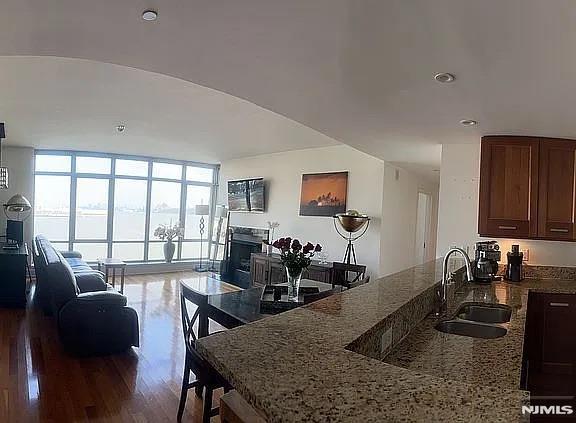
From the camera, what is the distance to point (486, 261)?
361 cm

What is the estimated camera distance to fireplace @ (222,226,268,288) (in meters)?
8.05

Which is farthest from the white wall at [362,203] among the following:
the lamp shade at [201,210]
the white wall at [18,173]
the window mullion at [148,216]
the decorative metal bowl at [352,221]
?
the white wall at [18,173]

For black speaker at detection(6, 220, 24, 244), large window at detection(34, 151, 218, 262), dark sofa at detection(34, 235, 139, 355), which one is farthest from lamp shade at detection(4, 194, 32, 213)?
dark sofa at detection(34, 235, 139, 355)

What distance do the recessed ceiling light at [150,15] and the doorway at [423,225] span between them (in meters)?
6.63

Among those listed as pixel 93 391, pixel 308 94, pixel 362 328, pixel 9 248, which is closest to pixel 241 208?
pixel 9 248

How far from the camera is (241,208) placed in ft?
28.5

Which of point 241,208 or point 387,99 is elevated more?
point 387,99

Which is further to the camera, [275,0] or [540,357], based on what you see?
[540,357]

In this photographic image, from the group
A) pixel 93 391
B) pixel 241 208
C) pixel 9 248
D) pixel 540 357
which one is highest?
pixel 241 208

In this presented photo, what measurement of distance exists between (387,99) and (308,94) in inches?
20.4

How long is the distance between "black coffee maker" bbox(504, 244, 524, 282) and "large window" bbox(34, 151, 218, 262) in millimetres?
7561

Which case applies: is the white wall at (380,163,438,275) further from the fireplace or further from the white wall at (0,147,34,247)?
the white wall at (0,147,34,247)

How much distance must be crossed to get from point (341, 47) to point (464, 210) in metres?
2.77

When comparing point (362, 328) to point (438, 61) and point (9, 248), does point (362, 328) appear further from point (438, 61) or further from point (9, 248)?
point (9, 248)
